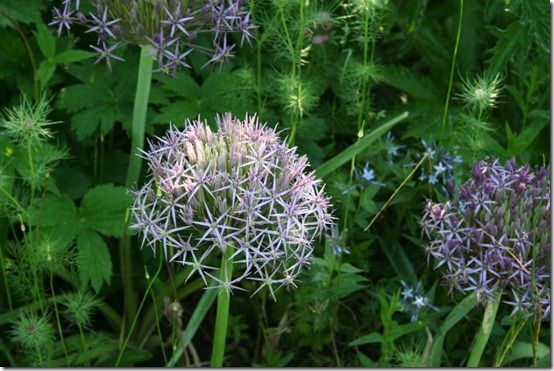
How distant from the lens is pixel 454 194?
2.45 m

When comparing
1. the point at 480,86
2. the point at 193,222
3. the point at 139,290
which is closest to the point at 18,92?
the point at 139,290

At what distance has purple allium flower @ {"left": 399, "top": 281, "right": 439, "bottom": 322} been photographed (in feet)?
7.84

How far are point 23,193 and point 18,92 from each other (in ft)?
1.27

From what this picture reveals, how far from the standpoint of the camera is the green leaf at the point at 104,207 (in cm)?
242

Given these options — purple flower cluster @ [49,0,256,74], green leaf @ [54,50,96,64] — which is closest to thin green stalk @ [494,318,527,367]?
purple flower cluster @ [49,0,256,74]

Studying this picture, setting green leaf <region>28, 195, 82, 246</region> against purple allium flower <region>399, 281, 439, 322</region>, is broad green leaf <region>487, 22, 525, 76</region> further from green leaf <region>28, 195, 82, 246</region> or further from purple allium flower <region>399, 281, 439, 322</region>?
green leaf <region>28, 195, 82, 246</region>

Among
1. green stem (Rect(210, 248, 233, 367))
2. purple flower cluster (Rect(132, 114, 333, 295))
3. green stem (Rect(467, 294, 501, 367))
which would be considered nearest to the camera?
purple flower cluster (Rect(132, 114, 333, 295))

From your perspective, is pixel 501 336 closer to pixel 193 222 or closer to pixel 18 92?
pixel 193 222

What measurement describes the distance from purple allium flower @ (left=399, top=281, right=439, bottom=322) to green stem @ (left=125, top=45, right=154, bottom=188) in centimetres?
86

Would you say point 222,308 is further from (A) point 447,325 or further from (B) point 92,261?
(A) point 447,325

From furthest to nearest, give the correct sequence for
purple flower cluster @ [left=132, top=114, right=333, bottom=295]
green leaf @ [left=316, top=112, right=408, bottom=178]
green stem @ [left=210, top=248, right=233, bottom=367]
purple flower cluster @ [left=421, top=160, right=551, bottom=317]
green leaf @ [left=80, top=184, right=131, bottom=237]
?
1. green leaf @ [left=80, top=184, right=131, bottom=237]
2. green leaf @ [left=316, top=112, right=408, bottom=178]
3. purple flower cluster @ [left=421, top=160, right=551, bottom=317]
4. green stem @ [left=210, top=248, right=233, bottom=367]
5. purple flower cluster @ [left=132, top=114, right=333, bottom=295]

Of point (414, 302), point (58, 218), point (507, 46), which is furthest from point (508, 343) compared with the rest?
point (58, 218)

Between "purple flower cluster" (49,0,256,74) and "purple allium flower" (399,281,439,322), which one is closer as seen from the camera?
"purple flower cluster" (49,0,256,74)

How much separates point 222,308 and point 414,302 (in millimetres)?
647
